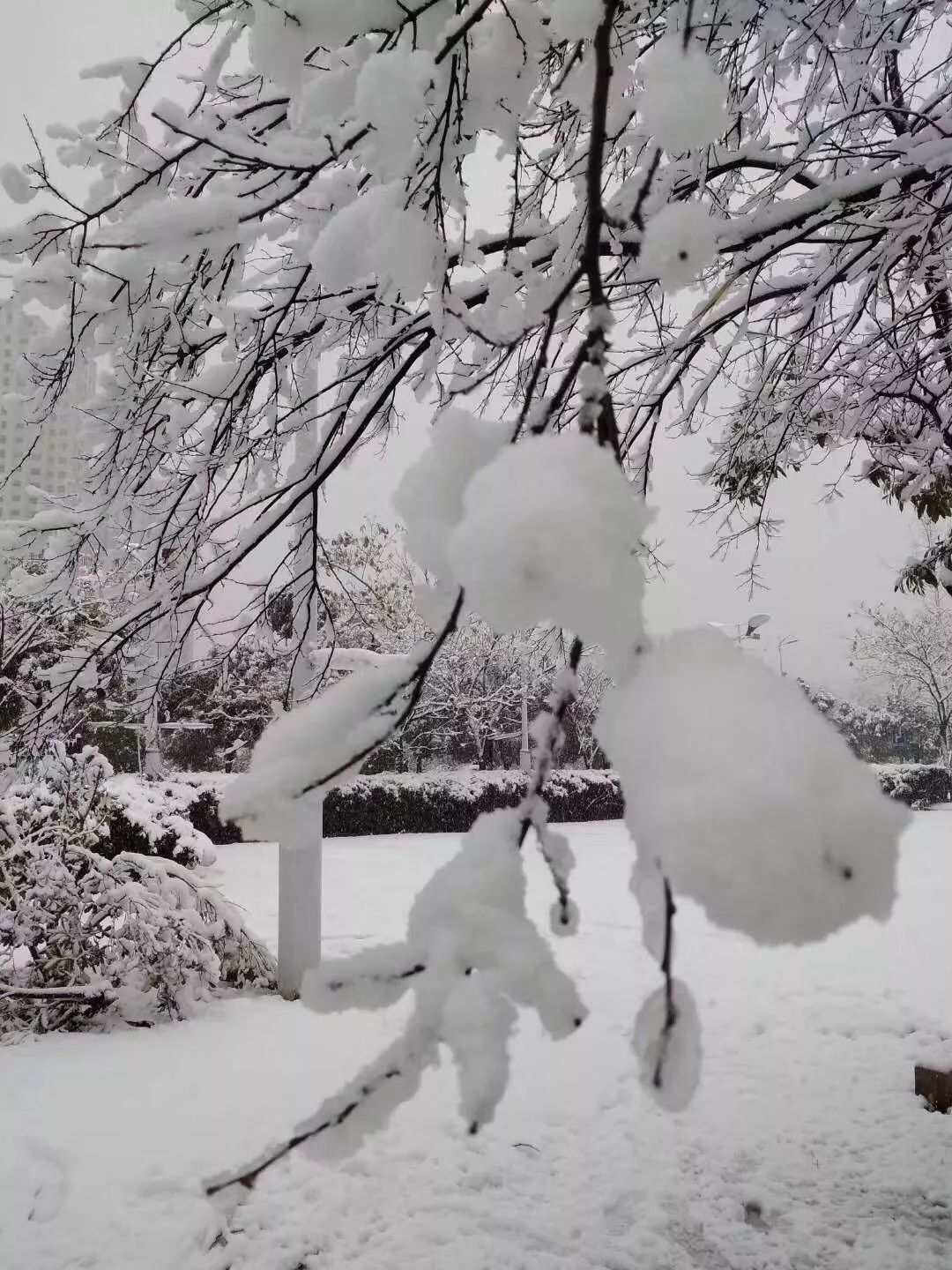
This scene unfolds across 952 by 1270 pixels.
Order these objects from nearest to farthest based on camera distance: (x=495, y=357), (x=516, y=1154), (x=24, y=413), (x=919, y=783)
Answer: (x=495, y=357)
(x=24, y=413)
(x=516, y=1154)
(x=919, y=783)

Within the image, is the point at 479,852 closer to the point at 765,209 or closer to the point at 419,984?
the point at 419,984

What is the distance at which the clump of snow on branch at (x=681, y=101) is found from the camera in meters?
0.66

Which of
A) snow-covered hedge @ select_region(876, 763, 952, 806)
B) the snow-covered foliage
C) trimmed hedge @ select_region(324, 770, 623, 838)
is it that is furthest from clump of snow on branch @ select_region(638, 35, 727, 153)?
snow-covered hedge @ select_region(876, 763, 952, 806)

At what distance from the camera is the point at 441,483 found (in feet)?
1.90

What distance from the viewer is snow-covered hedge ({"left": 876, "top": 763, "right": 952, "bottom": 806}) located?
18.0 m

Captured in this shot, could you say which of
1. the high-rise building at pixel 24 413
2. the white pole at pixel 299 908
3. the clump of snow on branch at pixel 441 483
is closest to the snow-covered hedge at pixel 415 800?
the white pole at pixel 299 908

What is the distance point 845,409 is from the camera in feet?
13.0

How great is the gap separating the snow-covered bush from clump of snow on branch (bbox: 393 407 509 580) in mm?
4397

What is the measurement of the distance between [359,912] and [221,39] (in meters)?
6.44

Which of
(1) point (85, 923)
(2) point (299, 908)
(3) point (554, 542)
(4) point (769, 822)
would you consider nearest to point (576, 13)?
(3) point (554, 542)

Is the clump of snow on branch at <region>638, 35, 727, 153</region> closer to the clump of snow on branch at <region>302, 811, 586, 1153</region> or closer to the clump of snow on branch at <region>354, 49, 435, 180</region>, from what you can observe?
the clump of snow on branch at <region>354, 49, 435, 180</region>

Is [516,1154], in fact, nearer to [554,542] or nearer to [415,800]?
[554,542]

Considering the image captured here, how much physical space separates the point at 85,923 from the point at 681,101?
15.8ft

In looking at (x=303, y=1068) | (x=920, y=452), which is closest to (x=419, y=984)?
(x=303, y=1068)
